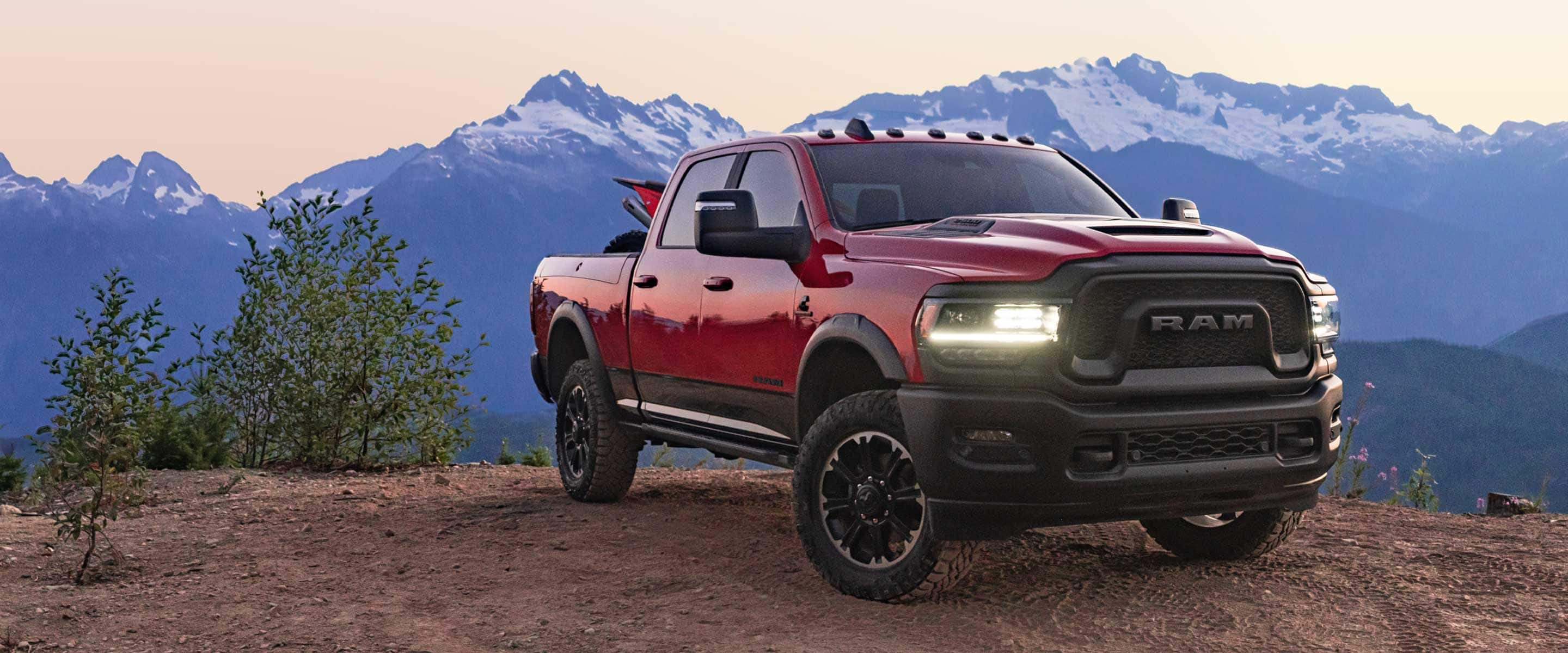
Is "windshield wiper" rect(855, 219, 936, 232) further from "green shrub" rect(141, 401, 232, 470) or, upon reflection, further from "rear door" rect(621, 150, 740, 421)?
"green shrub" rect(141, 401, 232, 470)

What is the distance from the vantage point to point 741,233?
5297 millimetres

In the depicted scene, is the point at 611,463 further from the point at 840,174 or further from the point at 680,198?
the point at 840,174

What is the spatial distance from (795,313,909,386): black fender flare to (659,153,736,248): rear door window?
1506 millimetres

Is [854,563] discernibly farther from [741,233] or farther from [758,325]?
[741,233]

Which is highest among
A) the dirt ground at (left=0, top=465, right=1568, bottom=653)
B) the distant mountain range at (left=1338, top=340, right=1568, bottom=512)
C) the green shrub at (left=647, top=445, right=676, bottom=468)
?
the green shrub at (left=647, top=445, right=676, bottom=468)

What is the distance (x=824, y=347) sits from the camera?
202 inches

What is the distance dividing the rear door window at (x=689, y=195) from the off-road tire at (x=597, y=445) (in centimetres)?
107

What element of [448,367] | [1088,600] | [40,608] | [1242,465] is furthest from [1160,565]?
[448,367]

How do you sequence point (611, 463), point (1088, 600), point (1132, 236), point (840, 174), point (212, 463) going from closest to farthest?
1. point (1132, 236)
2. point (1088, 600)
3. point (840, 174)
4. point (611, 463)
5. point (212, 463)

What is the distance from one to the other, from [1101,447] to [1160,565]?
1565mm

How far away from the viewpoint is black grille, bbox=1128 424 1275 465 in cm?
447

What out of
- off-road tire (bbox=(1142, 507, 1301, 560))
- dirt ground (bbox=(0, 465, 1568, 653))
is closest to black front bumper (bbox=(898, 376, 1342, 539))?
dirt ground (bbox=(0, 465, 1568, 653))

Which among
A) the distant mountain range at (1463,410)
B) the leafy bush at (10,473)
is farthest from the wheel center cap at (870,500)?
the distant mountain range at (1463,410)

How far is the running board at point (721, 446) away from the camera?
569cm
